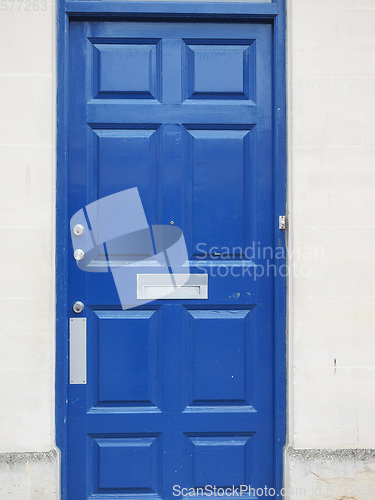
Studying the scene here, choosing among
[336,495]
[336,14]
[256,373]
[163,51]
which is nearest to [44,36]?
[163,51]

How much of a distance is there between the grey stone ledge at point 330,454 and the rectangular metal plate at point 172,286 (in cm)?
100

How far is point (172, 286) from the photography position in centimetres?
314

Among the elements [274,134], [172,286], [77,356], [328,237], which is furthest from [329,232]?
[77,356]

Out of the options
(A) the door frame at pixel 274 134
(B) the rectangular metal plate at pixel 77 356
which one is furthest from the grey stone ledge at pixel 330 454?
(B) the rectangular metal plate at pixel 77 356

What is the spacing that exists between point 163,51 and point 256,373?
1.94m

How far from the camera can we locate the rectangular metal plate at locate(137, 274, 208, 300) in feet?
10.3

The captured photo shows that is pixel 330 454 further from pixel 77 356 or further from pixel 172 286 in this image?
pixel 77 356

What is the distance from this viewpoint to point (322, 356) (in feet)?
9.93

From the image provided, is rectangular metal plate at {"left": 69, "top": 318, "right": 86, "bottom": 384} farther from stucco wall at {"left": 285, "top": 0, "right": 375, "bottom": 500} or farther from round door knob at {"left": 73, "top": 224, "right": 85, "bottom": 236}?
stucco wall at {"left": 285, "top": 0, "right": 375, "bottom": 500}

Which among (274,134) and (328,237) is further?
(274,134)

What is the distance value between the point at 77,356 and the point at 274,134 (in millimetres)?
1699

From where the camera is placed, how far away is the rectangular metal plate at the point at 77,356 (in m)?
3.10

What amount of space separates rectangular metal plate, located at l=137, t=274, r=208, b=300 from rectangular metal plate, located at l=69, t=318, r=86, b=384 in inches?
16.1

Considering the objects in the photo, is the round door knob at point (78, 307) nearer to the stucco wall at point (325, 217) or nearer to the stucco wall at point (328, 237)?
the stucco wall at point (325, 217)
